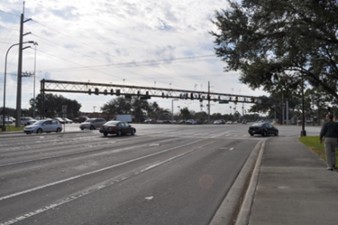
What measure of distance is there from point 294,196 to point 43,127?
40615 millimetres

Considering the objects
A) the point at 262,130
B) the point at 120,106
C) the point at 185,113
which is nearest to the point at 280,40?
the point at 262,130

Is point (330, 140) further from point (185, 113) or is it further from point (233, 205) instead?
point (185, 113)

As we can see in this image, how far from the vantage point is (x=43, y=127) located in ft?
154

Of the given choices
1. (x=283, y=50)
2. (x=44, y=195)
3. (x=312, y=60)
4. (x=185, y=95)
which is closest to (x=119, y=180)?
(x=44, y=195)

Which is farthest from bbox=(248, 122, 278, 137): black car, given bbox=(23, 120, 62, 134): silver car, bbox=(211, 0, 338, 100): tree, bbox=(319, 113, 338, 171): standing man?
bbox=(319, 113, 338, 171): standing man

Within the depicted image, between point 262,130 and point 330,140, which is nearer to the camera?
point 330,140

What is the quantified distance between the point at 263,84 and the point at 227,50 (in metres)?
5.78

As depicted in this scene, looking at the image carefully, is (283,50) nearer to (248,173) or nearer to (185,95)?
(248,173)

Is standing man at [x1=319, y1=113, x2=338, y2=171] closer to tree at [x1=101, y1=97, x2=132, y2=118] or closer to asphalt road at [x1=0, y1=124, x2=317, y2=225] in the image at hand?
asphalt road at [x1=0, y1=124, x2=317, y2=225]

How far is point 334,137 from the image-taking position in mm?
14344

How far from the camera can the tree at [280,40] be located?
17.1 m

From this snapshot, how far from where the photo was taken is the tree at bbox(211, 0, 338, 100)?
17109mm

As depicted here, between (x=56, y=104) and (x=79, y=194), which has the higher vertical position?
(x=56, y=104)

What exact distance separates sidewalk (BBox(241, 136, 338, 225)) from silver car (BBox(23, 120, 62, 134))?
3410 centimetres
